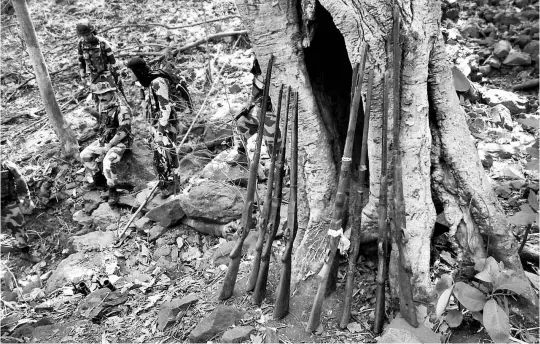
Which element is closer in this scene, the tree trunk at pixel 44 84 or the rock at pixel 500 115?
the rock at pixel 500 115

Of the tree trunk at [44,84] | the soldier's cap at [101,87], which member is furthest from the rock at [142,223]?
the tree trunk at [44,84]

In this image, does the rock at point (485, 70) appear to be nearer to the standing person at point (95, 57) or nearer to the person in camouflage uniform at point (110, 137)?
the person in camouflage uniform at point (110, 137)

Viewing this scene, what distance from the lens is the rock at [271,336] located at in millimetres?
2684

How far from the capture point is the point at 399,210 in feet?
8.79

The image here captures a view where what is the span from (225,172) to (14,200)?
281 centimetres

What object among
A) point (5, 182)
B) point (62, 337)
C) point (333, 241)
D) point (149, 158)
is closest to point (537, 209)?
point (333, 241)

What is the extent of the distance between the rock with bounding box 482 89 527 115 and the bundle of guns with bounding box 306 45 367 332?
355 centimetres

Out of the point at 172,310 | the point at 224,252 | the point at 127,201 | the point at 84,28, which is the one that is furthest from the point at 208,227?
the point at 84,28

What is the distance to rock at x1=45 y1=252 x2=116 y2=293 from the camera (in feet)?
14.6

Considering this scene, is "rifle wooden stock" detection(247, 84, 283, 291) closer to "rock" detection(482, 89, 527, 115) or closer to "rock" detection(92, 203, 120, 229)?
"rock" detection(92, 203, 120, 229)

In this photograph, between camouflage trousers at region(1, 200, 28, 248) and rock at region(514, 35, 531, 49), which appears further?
rock at region(514, 35, 531, 49)

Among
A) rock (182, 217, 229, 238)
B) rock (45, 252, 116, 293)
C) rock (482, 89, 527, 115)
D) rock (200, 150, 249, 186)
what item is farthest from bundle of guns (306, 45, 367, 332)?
rock (482, 89, 527, 115)

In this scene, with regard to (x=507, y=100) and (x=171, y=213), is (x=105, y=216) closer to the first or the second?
(x=171, y=213)

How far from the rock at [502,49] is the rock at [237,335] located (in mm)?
5636
